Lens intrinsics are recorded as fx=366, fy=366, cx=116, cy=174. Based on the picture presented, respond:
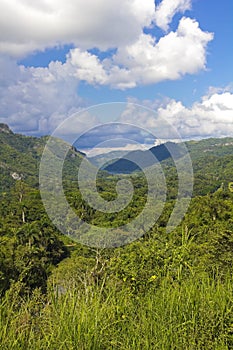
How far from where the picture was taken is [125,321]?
2.00m

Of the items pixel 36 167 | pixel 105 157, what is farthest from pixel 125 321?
pixel 36 167

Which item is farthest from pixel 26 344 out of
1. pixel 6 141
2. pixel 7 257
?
pixel 6 141

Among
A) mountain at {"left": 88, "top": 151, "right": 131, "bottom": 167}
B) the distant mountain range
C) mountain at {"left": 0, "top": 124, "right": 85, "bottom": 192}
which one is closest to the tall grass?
mountain at {"left": 88, "top": 151, "right": 131, "bottom": 167}

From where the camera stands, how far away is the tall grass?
1.76 meters

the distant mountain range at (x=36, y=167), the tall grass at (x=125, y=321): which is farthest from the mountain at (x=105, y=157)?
the distant mountain range at (x=36, y=167)

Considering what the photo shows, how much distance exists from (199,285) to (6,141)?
17515 cm

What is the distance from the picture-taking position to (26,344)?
5.90 ft

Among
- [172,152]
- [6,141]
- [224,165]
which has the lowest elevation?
[224,165]

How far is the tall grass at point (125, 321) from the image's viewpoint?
1.76m

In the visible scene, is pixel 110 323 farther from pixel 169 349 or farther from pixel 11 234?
pixel 11 234

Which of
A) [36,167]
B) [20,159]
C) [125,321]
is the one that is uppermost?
[20,159]

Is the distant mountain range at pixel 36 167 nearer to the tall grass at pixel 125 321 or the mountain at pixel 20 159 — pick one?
the mountain at pixel 20 159

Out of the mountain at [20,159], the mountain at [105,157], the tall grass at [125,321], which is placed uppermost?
the mountain at [20,159]

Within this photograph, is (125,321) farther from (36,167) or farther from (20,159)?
(20,159)
